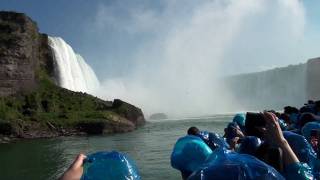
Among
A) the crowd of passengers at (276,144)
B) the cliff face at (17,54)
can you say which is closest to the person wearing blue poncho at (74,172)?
the crowd of passengers at (276,144)

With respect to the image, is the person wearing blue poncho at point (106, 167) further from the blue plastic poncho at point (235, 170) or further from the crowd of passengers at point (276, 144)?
the blue plastic poncho at point (235, 170)

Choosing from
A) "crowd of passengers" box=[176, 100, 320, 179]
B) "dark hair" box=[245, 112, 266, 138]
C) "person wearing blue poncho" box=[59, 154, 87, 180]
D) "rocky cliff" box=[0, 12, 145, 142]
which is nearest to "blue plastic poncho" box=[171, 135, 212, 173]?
"crowd of passengers" box=[176, 100, 320, 179]

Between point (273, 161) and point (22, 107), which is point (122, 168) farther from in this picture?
point (22, 107)

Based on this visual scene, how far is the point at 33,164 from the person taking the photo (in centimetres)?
2934

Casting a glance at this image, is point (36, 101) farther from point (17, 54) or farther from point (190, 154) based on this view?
point (190, 154)

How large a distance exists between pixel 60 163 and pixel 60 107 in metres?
41.8

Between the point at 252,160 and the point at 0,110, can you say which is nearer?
the point at 252,160

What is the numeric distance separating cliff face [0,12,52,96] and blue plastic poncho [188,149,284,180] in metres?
66.9

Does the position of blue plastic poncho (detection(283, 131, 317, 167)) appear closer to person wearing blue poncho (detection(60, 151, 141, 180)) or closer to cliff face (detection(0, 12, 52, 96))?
person wearing blue poncho (detection(60, 151, 141, 180))

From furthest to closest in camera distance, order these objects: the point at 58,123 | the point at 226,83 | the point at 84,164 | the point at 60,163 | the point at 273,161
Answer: the point at 226,83 < the point at 58,123 < the point at 60,163 < the point at 273,161 < the point at 84,164

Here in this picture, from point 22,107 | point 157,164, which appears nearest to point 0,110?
point 22,107

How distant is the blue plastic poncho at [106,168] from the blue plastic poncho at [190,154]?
1.28 m

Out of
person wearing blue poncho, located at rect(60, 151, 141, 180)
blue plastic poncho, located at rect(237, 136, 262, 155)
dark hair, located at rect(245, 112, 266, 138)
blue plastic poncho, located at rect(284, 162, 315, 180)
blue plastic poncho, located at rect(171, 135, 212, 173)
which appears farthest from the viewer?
dark hair, located at rect(245, 112, 266, 138)

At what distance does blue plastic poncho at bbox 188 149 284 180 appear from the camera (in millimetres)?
2648
